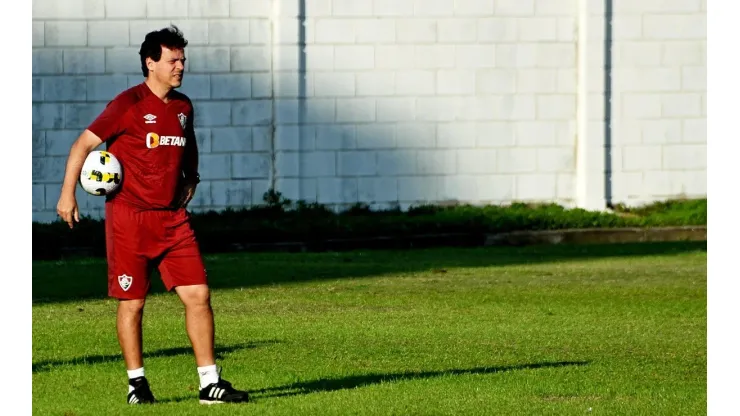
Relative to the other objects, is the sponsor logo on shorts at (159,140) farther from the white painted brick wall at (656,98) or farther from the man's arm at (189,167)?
the white painted brick wall at (656,98)

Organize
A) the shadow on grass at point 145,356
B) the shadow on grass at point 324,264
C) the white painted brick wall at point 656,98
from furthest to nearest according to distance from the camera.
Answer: the white painted brick wall at point 656,98
the shadow on grass at point 324,264
the shadow on grass at point 145,356

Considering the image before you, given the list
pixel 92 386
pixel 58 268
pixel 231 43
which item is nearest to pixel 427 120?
pixel 231 43

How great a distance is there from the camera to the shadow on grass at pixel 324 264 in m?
16.1

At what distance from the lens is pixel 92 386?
9.41 meters

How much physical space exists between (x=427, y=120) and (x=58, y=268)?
22.8ft

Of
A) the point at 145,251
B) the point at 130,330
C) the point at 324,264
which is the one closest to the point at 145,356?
the point at 130,330

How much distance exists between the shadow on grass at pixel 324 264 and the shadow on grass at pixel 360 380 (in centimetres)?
574

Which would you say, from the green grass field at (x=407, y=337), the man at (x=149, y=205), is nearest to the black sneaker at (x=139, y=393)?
the man at (x=149, y=205)

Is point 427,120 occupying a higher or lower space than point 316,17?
lower

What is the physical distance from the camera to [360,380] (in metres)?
9.65

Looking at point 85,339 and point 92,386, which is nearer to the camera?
point 92,386

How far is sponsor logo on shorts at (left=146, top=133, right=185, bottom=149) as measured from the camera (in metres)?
8.72

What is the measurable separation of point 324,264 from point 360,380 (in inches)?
337

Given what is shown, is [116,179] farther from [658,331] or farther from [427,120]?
[427,120]
